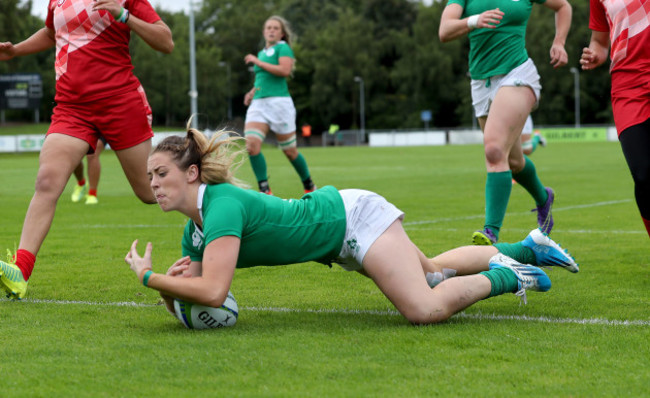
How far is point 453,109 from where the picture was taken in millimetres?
100312

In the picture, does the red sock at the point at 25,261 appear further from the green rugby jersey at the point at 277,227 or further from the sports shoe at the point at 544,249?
the sports shoe at the point at 544,249

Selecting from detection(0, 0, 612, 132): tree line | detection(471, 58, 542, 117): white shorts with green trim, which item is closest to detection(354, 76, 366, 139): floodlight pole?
detection(0, 0, 612, 132): tree line

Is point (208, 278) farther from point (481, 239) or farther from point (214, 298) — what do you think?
point (481, 239)

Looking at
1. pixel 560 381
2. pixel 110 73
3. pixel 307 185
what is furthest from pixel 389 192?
pixel 560 381

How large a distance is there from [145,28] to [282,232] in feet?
7.43

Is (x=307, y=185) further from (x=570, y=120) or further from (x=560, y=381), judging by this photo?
(x=570, y=120)

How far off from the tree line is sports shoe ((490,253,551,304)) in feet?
280

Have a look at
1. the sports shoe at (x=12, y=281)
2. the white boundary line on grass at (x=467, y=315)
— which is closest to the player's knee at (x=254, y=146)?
the sports shoe at (x=12, y=281)

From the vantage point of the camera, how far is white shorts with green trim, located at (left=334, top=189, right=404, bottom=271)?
4691mm

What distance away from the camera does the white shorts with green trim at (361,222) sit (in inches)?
185

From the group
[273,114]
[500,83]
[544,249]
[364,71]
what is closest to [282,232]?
[544,249]

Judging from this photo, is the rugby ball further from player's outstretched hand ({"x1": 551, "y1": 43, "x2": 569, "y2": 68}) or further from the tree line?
the tree line

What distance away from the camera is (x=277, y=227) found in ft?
15.2

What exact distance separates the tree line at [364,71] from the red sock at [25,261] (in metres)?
83.7
